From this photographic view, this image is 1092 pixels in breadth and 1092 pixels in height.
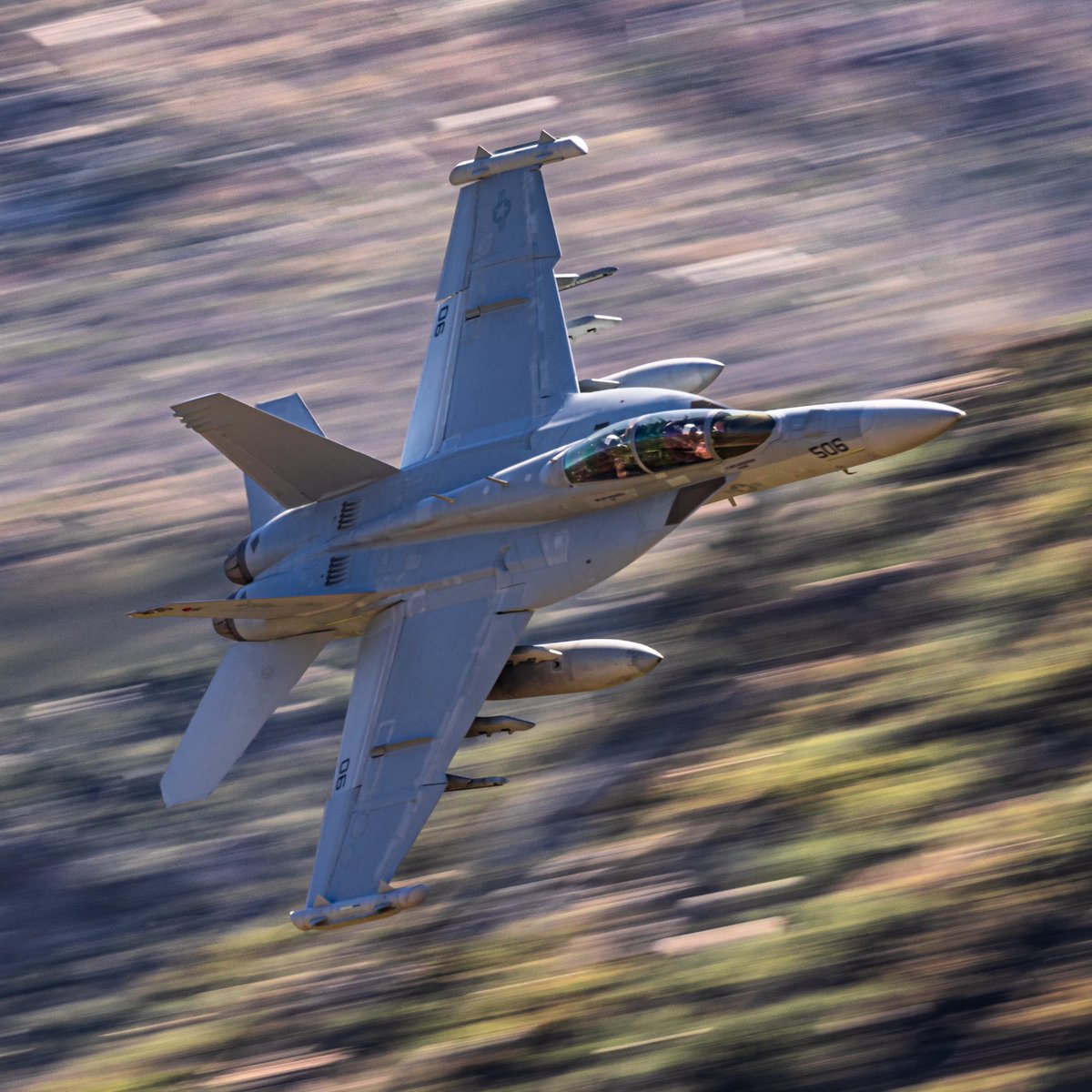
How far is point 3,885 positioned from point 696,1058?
13.9m

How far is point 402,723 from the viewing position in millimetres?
18781

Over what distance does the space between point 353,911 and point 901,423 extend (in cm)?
791

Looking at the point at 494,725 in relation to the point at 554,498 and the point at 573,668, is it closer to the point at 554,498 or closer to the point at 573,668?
the point at 573,668

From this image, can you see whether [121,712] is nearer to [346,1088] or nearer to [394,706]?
[346,1088]

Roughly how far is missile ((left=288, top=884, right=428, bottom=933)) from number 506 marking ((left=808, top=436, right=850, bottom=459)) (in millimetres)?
6382

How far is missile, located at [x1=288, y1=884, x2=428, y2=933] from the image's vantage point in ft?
56.1

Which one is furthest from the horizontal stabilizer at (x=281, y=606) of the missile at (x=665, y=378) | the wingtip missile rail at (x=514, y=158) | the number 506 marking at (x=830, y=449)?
the wingtip missile rail at (x=514, y=158)

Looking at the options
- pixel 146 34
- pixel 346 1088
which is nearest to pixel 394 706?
pixel 346 1088

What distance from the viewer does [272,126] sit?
136 ft

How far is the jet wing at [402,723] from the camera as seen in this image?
17.8 meters

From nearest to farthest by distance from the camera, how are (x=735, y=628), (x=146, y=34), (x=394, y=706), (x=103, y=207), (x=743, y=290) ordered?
(x=394, y=706) < (x=735, y=628) < (x=743, y=290) < (x=103, y=207) < (x=146, y=34)

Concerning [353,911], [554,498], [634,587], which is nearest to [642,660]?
[554,498]

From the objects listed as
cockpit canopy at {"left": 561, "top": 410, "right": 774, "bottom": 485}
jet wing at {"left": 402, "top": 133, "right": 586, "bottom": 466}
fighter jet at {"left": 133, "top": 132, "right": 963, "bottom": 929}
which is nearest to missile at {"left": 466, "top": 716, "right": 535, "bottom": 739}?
fighter jet at {"left": 133, "top": 132, "right": 963, "bottom": 929}

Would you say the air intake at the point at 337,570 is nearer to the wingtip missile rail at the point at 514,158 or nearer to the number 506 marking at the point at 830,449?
the wingtip missile rail at the point at 514,158
